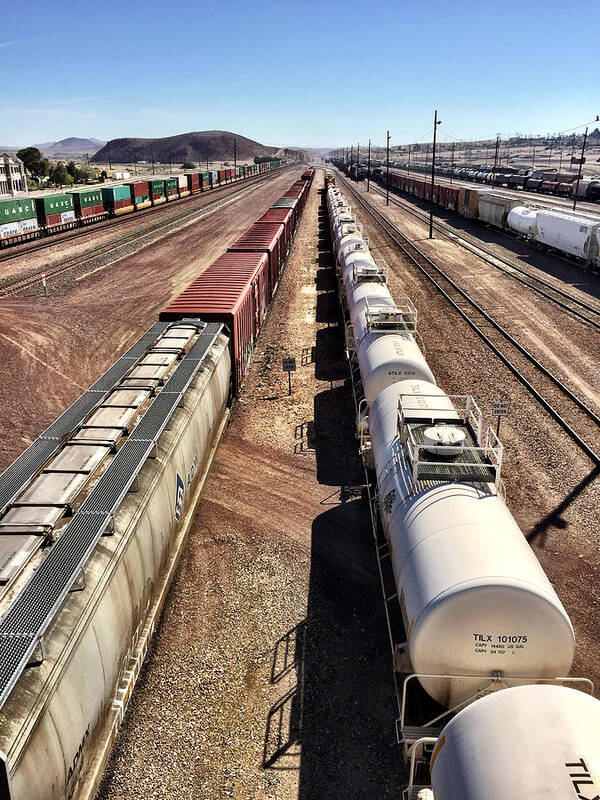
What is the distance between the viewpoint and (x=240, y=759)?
A: 9367 mm

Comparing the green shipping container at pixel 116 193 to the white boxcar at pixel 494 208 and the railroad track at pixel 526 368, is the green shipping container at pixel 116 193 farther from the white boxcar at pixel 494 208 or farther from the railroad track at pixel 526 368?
the railroad track at pixel 526 368

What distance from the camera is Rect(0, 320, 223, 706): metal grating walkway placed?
21.2 feet

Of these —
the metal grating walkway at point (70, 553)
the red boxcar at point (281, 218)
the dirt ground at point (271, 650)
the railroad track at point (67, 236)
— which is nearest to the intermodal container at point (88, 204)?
the railroad track at point (67, 236)

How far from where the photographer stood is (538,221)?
163 feet

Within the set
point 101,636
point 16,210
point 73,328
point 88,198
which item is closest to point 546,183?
point 88,198

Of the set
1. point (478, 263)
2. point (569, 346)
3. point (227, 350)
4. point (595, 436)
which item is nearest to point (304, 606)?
point (227, 350)

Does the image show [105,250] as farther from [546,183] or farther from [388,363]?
[546,183]

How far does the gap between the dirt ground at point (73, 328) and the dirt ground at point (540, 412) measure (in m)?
15.5

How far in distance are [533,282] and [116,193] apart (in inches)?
2260

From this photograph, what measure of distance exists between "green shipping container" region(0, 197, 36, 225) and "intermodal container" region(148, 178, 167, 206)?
3308cm

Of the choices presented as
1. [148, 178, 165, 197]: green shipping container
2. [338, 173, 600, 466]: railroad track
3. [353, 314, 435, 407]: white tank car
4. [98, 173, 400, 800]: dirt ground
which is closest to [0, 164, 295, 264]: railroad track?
[148, 178, 165, 197]: green shipping container

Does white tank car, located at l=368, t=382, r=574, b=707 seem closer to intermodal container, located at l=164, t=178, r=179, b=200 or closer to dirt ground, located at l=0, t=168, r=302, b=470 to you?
dirt ground, located at l=0, t=168, r=302, b=470

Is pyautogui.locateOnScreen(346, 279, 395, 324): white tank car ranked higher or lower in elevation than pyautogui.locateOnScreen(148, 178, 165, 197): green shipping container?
lower

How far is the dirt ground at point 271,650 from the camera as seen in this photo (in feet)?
30.1
